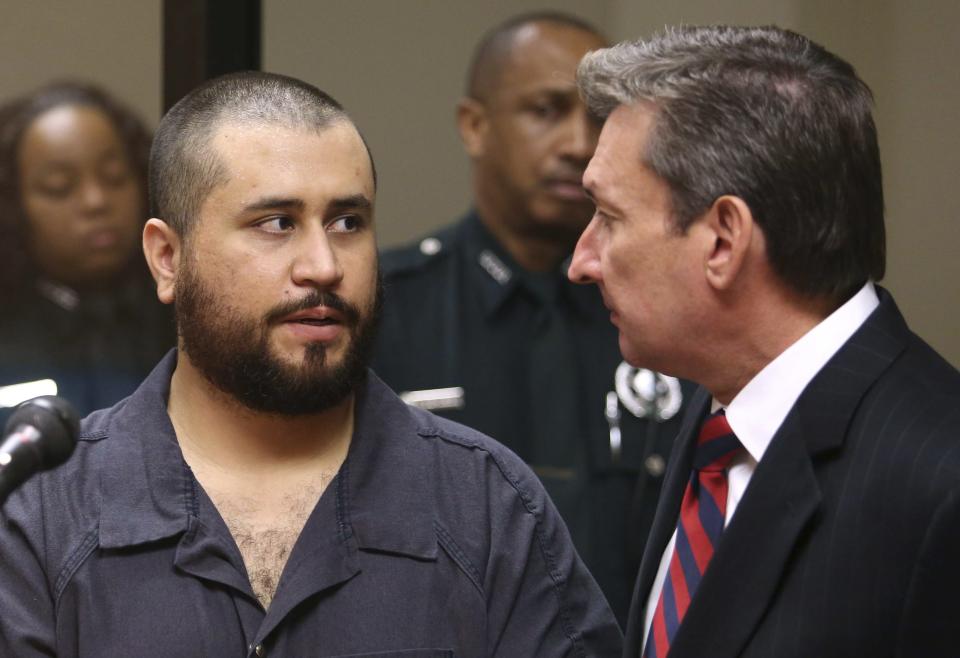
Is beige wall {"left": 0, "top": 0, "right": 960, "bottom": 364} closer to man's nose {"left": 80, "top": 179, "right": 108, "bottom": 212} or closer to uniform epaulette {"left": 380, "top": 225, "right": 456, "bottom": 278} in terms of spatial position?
uniform epaulette {"left": 380, "top": 225, "right": 456, "bottom": 278}

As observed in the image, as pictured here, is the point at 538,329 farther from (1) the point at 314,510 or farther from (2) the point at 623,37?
(1) the point at 314,510

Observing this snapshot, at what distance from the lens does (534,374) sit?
11.2 feet

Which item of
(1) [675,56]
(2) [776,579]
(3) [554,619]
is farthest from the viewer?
(3) [554,619]

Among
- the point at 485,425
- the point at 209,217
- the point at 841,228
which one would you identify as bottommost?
the point at 485,425

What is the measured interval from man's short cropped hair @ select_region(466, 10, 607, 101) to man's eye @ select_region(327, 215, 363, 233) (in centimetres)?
132

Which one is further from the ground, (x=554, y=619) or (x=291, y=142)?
(x=291, y=142)

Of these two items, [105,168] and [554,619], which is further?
[105,168]

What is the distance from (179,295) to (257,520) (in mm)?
384

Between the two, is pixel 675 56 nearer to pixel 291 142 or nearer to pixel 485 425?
pixel 291 142

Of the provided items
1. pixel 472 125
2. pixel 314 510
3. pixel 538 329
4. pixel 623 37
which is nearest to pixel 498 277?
pixel 538 329

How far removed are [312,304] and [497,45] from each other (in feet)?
4.95

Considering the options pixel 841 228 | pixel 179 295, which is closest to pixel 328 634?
pixel 179 295

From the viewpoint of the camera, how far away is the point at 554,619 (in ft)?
7.11

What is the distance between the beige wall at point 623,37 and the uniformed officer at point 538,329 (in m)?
0.13
